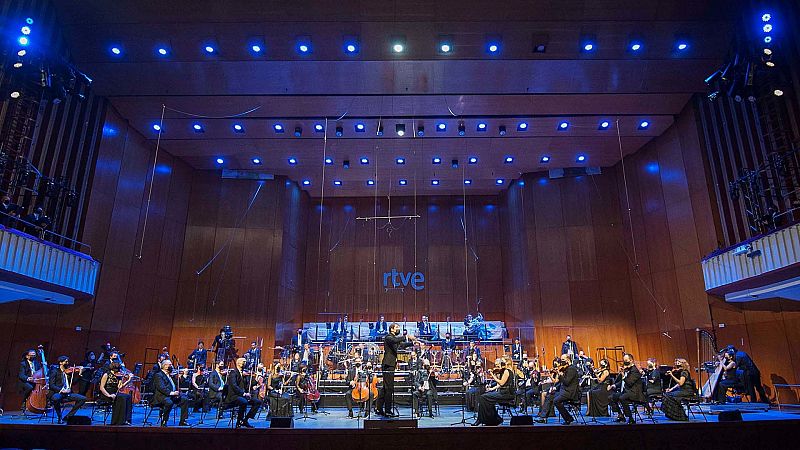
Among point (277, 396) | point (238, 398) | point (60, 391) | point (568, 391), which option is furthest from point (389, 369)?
point (60, 391)

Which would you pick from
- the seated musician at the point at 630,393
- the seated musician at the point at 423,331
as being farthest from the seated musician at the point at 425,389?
Result: the seated musician at the point at 423,331

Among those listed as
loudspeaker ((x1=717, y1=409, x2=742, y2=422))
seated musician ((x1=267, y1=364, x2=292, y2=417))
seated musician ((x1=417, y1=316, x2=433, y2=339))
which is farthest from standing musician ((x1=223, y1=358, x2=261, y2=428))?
seated musician ((x1=417, y1=316, x2=433, y2=339))

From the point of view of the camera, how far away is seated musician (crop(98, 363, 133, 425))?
7.16 meters

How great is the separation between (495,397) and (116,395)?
19.3 ft

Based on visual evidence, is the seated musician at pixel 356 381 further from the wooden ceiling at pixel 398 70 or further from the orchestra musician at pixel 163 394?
the wooden ceiling at pixel 398 70

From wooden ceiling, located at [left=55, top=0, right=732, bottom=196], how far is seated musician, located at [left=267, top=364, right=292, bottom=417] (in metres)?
7.29

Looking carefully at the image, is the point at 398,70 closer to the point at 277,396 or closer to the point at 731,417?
the point at 277,396

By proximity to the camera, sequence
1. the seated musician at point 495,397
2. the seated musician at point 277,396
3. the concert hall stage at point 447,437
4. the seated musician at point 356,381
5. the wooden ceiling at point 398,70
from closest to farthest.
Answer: the concert hall stage at point 447,437
the seated musician at point 495,397
the seated musician at point 277,396
the seated musician at point 356,381
the wooden ceiling at point 398,70

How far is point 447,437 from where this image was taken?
623 cm

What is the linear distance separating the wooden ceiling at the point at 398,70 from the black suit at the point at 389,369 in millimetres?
7096

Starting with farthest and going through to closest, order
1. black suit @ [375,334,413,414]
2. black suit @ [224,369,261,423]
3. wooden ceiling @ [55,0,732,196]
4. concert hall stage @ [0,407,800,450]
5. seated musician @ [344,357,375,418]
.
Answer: wooden ceiling @ [55,0,732,196]
seated musician @ [344,357,375,418]
black suit @ [375,334,413,414]
black suit @ [224,369,261,423]
concert hall stage @ [0,407,800,450]

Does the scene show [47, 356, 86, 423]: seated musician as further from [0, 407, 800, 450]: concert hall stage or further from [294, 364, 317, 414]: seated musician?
[294, 364, 317, 414]: seated musician

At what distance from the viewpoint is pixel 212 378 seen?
8.41 meters

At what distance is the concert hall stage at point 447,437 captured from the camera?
6.22 m
